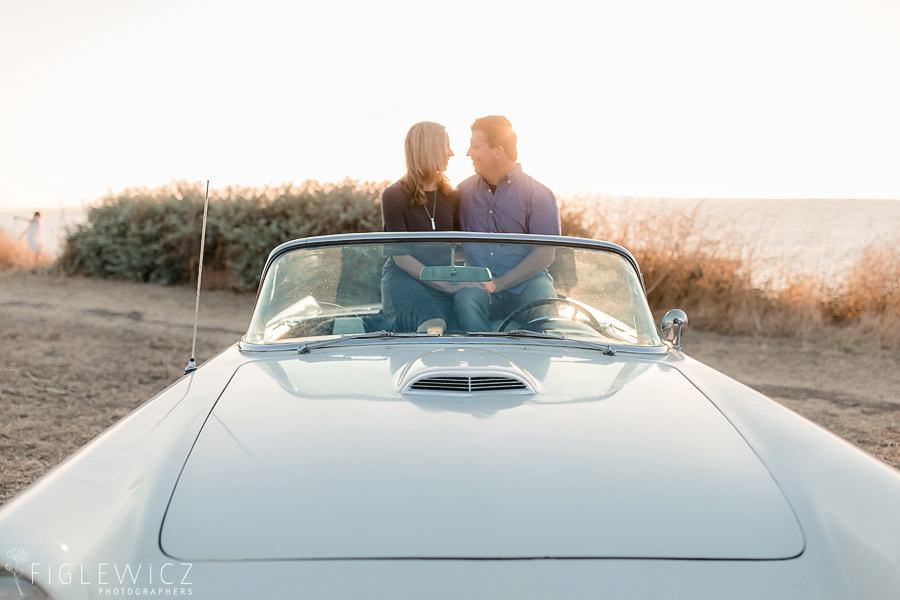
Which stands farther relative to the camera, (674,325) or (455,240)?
(674,325)

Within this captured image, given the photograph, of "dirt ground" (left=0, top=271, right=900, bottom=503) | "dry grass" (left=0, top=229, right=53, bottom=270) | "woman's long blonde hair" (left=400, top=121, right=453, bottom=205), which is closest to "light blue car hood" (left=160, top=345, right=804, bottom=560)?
"woman's long blonde hair" (left=400, top=121, right=453, bottom=205)

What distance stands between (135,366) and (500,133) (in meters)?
5.19

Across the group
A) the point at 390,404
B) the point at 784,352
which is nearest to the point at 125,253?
the point at 784,352

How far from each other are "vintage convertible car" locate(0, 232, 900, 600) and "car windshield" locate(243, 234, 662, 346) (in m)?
0.36

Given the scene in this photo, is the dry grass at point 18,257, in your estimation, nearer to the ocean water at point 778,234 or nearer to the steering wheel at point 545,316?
the ocean water at point 778,234

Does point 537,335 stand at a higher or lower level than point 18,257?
higher

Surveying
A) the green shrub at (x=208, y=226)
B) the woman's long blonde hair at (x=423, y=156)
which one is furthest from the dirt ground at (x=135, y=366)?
the woman's long blonde hair at (x=423, y=156)

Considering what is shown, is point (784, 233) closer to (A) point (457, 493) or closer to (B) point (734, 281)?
(B) point (734, 281)

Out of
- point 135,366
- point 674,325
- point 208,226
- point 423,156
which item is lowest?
point 135,366

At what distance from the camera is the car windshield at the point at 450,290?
9.46 ft

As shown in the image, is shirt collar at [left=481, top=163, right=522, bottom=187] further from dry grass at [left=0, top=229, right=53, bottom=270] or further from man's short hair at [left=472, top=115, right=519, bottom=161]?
dry grass at [left=0, top=229, right=53, bottom=270]

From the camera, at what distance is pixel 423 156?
411cm

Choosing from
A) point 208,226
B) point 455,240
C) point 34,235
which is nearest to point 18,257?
point 34,235

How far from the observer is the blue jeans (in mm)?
2861
